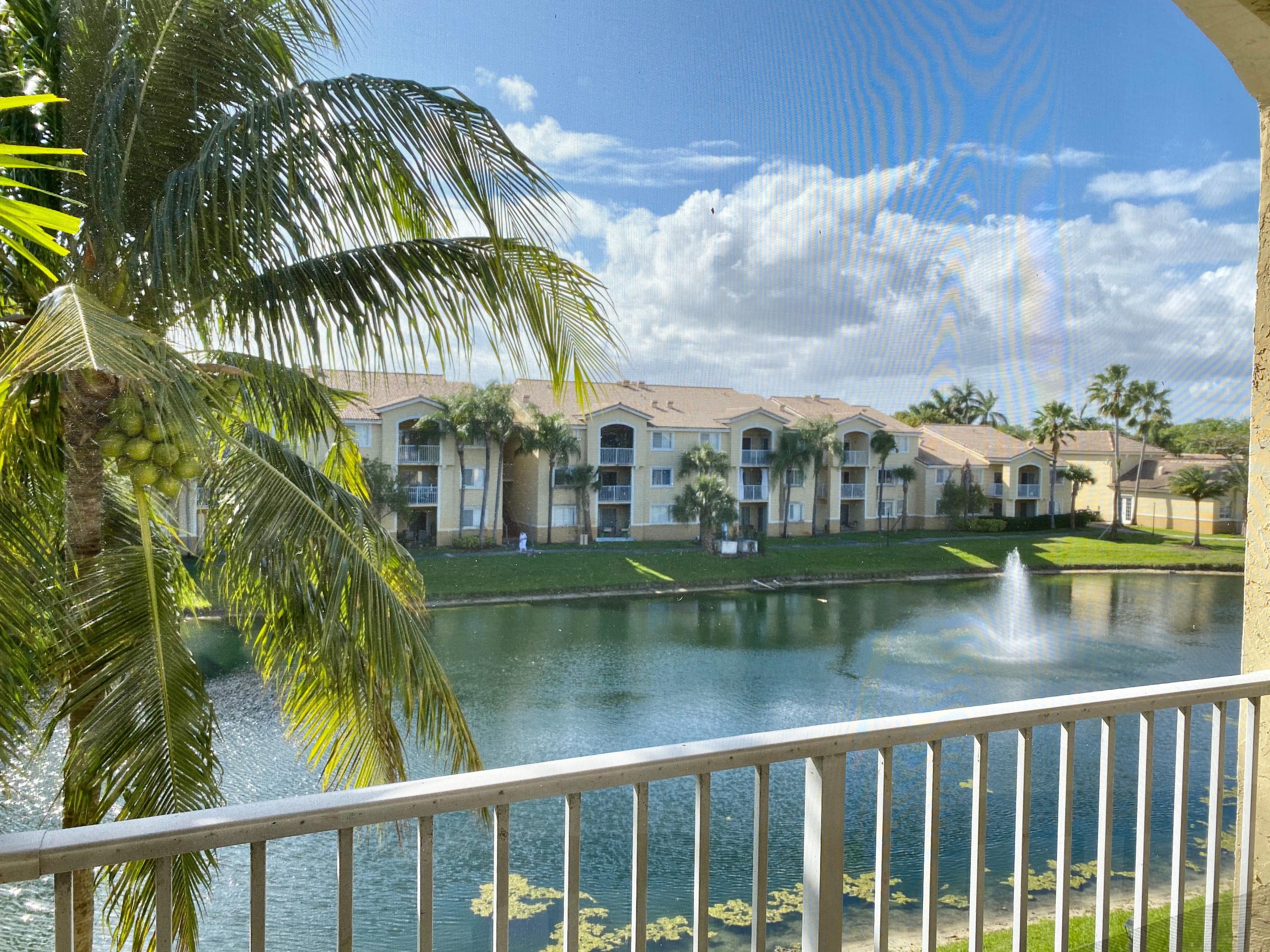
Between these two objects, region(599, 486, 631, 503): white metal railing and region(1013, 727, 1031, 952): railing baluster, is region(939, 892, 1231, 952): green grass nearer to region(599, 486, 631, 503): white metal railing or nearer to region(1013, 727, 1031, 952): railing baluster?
region(1013, 727, 1031, 952): railing baluster

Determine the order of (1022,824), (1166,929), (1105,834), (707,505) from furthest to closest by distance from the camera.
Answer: (707,505) < (1166,929) < (1105,834) < (1022,824)

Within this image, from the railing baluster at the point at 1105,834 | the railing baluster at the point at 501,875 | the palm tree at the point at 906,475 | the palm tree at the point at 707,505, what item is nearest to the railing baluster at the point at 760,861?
the railing baluster at the point at 501,875

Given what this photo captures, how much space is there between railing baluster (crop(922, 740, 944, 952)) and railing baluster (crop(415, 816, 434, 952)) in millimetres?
659

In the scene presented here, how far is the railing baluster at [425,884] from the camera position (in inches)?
36.4

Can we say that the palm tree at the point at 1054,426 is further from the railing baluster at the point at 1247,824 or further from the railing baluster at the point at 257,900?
the railing baluster at the point at 257,900

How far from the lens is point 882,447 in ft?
5.01

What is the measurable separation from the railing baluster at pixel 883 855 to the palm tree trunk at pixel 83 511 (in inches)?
52.7

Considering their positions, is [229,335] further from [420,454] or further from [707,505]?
[707,505]

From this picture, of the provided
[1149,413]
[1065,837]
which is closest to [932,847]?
[1065,837]

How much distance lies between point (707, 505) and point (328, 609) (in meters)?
0.87

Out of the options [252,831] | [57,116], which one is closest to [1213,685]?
[252,831]

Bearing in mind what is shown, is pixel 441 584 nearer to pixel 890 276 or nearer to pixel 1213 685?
pixel 890 276

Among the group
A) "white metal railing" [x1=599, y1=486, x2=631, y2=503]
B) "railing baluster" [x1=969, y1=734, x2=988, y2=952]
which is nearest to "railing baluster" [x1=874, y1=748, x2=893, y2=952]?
"railing baluster" [x1=969, y1=734, x2=988, y2=952]

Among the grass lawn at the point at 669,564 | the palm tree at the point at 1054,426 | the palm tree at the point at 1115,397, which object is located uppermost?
the palm tree at the point at 1115,397
